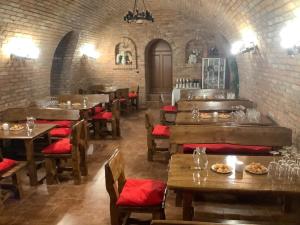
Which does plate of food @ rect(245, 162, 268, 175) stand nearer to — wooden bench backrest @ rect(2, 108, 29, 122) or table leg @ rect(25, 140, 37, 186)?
table leg @ rect(25, 140, 37, 186)

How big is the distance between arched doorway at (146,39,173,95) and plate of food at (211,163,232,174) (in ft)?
31.7

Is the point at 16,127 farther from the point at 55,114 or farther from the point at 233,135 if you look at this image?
the point at 233,135

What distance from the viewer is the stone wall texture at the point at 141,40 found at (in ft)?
15.5

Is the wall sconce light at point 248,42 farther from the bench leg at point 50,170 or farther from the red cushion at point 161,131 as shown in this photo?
the bench leg at point 50,170

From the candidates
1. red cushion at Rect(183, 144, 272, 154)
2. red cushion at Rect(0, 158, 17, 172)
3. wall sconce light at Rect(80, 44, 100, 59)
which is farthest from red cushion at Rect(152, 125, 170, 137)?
wall sconce light at Rect(80, 44, 100, 59)

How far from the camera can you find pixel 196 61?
12.1m

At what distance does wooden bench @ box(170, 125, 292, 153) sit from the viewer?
13.8ft

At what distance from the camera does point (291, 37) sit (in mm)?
4031

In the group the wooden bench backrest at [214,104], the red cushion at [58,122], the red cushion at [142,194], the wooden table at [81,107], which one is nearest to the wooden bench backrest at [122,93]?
the wooden table at [81,107]

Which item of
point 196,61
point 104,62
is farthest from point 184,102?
point 104,62

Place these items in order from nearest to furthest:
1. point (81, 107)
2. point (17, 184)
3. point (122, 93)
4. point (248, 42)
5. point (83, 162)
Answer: point (17, 184) → point (83, 162) → point (248, 42) → point (81, 107) → point (122, 93)

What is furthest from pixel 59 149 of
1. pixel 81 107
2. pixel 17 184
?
pixel 81 107

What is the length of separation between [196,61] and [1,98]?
768cm

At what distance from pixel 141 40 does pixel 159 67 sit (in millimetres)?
1367
